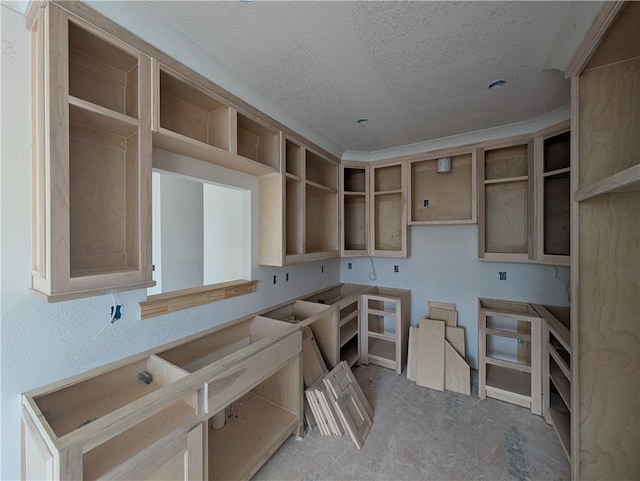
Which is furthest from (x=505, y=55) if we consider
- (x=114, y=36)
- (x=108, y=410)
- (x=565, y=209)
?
(x=108, y=410)

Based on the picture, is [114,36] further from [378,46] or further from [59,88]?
[378,46]

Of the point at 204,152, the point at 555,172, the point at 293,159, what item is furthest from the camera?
the point at 293,159

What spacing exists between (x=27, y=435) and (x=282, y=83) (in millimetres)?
2203

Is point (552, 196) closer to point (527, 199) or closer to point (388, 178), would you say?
point (527, 199)

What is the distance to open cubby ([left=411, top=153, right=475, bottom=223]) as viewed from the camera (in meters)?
2.90

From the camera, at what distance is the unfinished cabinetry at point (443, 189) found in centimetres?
282

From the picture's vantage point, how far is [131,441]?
121 cm

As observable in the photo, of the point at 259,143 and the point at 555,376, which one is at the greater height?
the point at 259,143

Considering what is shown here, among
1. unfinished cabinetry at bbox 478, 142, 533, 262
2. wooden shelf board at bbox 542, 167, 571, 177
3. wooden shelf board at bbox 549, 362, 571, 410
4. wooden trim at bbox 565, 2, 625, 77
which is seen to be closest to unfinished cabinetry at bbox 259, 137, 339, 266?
unfinished cabinetry at bbox 478, 142, 533, 262

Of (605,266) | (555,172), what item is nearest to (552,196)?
(555,172)

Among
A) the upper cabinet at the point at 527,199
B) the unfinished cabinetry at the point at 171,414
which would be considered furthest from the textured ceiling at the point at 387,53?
the unfinished cabinetry at the point at 171,414

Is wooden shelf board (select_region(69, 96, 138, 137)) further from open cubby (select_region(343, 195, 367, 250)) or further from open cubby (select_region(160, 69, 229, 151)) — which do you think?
open cubby (select_region(343, 195, 367, 250))

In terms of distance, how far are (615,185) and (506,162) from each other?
76.2 inches

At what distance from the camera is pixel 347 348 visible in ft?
10.5
